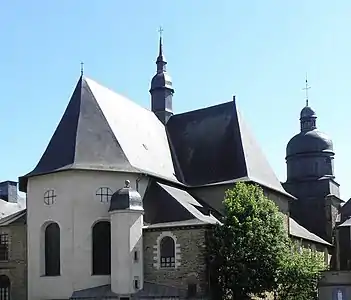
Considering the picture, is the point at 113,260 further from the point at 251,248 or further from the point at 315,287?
the point at 315,287

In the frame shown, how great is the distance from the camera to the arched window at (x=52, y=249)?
35.5 meters

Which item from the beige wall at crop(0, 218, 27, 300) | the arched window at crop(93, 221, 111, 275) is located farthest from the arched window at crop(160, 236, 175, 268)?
the beige wall at crop(0, 218, 27, 300)

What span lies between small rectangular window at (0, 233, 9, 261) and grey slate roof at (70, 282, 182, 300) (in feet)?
23.9

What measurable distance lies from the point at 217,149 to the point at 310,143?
17769mm

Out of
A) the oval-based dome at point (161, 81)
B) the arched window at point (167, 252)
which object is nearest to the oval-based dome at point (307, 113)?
the oval-based dome at point (161, 81)

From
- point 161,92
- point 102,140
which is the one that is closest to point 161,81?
point 161,92

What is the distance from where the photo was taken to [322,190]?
5766 cm

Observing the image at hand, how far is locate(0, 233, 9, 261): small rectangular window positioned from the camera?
39.5 m

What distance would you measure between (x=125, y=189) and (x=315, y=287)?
35.4 ft

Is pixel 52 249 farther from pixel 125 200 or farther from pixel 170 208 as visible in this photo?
pixel 170 208

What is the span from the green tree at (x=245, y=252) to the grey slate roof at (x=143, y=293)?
214cm

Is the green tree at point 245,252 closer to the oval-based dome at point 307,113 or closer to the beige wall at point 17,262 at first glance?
the beige wall at point 17,262

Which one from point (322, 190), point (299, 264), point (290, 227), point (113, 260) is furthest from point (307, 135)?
point (113, 260)

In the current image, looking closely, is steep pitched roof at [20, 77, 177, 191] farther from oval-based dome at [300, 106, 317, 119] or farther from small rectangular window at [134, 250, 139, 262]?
oval-based dome at [300, 106, 317, 119]
